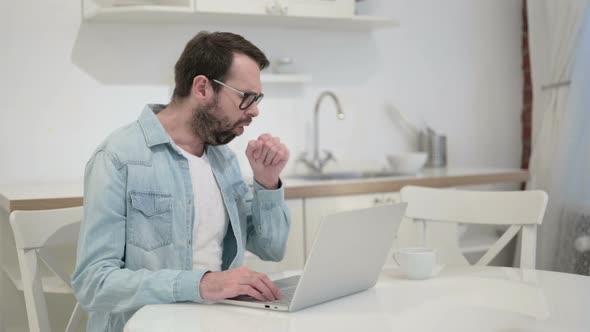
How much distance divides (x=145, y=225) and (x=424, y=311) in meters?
0.69

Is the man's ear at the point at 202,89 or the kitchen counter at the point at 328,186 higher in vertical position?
the man's ear at the point at 202,89

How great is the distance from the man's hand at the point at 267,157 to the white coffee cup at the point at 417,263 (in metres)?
0.39

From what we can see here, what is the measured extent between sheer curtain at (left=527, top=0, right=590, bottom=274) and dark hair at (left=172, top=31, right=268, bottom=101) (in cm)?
192

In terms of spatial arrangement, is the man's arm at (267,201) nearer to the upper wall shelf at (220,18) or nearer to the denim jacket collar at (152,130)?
the denim jacket collar at (152,130)

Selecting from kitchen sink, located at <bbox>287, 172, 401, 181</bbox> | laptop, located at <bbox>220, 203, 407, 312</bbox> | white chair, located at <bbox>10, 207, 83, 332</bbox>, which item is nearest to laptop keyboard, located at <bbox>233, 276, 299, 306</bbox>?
laptop, located at <bbox>220, 203, 407, 312</bbox>

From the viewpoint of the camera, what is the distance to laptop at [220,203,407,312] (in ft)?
4.66

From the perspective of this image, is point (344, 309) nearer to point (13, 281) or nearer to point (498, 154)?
point (13, 281)

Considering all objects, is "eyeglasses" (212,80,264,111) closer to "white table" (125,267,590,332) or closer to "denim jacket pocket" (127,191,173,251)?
"denim jacket pocket" (127,191,173,251)

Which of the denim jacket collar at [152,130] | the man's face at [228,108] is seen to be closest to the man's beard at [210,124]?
the man's face at [228,108]

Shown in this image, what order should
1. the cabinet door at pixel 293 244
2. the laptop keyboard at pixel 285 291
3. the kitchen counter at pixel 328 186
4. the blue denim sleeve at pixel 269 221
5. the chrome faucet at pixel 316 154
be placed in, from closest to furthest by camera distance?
the laptop keyboard at pixel 285 291
the blue denim sleeve at pixel 269 221
the kitchen counter at pixel 328 186
the cabinet door at pixel 293 244
the chrome faucet at pixel 316 154

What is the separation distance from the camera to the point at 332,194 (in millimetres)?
3027

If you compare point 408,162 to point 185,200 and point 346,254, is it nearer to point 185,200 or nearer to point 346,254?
point 185,200

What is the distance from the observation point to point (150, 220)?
1788 millimetres

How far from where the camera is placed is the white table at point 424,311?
1377 mm
